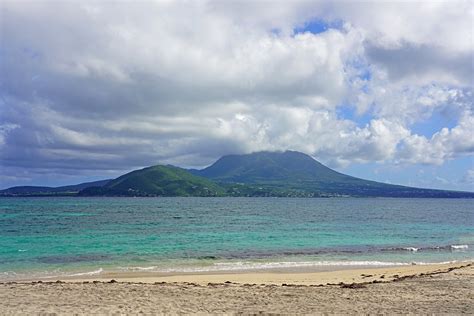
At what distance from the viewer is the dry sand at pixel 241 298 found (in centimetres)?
1455

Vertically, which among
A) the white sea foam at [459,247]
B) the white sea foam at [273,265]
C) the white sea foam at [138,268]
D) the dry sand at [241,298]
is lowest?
the white sea foam at [138,268]

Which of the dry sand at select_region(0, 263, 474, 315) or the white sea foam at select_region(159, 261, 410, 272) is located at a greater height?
the dry sand at select_region(0, 263, 474, 315)

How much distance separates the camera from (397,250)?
1517 inches

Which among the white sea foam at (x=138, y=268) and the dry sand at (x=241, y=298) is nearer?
the dry sand at (x=241, y=298)

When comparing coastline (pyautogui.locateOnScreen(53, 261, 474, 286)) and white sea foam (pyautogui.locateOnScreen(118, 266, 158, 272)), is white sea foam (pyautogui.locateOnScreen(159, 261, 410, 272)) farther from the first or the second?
coastline (pyautogui.locateOnScreen(53, 261, 474, 286))

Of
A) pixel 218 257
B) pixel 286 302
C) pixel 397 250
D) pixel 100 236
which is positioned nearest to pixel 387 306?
pixel 286 302

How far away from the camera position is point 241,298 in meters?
16.4

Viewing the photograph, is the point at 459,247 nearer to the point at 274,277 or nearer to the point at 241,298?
the point at 274,277

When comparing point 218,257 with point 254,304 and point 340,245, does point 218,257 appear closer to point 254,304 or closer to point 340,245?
point 340,245

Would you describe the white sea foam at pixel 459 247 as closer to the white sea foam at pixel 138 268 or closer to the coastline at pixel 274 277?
the coastline at pixel 274 277

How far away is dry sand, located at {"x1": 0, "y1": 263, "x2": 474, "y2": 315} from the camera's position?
1455cm

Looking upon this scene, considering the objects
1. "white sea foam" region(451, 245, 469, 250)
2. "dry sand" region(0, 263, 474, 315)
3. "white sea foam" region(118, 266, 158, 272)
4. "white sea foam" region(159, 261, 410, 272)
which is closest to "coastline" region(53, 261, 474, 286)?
"white sea foam" region(118, 266, 158, 272)

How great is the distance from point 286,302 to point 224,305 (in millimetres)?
2271

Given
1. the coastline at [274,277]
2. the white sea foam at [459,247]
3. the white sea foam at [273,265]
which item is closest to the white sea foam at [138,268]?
the white sea foam at [273,265]
